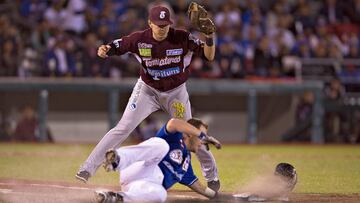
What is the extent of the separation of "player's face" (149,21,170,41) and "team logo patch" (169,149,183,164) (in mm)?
1406

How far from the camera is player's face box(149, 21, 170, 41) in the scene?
8.02 m

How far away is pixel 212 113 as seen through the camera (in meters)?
18.5

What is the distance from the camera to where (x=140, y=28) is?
1756 cm

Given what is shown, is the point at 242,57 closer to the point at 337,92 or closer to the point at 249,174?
the point at 337,92

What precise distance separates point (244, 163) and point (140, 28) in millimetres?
6346

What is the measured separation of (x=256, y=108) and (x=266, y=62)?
1.05 meters

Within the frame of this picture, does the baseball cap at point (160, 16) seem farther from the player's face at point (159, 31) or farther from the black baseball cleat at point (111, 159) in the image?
the black baseball cleat at point (111, 159)

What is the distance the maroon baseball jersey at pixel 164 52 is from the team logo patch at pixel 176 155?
3.96 feet

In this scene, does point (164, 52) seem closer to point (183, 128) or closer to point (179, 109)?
point (179, 109)

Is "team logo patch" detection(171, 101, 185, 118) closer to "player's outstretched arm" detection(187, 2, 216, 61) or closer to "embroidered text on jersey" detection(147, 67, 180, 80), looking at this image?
"embroidered text on jersey" detection(147, 67, 180, 80)

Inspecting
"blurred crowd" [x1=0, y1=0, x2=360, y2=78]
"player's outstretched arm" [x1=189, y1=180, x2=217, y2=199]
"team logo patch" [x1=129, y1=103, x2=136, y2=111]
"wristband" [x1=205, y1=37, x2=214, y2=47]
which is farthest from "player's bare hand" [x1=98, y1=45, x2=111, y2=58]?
"blurred crowd" [x1=0, y1=0, x2=360, y2=78]

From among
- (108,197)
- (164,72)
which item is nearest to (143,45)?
(164,72)

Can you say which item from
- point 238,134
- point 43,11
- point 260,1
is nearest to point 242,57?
point 238,134

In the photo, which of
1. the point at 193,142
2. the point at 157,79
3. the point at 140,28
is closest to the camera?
the point at 193,142
